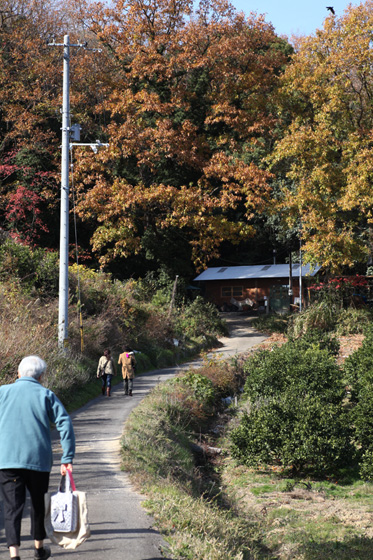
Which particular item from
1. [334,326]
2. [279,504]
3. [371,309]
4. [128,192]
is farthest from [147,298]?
[279,504]

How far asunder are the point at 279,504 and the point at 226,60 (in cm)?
2644

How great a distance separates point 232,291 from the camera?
46.0 metres

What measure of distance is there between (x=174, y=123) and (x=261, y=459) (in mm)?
24048

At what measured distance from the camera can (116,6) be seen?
33.0 meters

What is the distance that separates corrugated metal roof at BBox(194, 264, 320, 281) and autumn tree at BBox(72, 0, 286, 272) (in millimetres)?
9489

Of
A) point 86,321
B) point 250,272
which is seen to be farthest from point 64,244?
point 250,272

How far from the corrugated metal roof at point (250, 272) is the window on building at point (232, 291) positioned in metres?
1.21

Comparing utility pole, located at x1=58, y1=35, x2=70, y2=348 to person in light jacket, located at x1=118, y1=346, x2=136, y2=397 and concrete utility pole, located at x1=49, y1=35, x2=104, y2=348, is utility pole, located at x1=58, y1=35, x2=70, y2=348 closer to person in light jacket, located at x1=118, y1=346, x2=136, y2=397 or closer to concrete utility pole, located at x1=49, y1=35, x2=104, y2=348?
concrete utility pole, located at x1=49, y1=35, x2=104, y2=348

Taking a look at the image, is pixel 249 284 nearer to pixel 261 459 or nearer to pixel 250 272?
pixel 250 272

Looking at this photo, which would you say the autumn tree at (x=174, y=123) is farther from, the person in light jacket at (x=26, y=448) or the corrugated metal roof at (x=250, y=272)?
the person in light jacket at (x=26, y=448)

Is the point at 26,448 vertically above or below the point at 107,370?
above

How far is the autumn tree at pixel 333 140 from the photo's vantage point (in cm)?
2936

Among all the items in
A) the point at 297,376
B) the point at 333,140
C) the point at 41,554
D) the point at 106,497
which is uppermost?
the point at 333,140

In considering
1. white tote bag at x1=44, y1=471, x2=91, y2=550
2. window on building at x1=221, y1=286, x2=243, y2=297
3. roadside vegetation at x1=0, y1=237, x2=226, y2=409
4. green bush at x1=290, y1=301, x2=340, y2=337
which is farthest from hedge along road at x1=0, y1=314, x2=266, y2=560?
window on building at x1=221, y1=286, x2=243, y2=297
